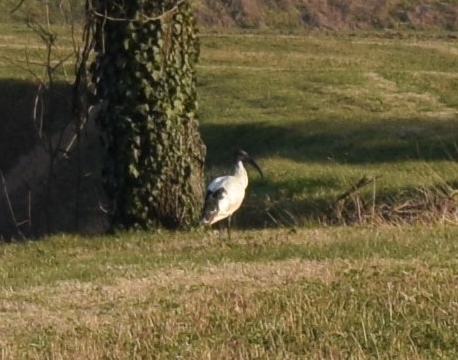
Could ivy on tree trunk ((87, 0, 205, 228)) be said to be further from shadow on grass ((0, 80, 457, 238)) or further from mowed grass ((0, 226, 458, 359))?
shadow on grass ((0, 80, 457, 238))

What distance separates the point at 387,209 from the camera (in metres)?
16.7

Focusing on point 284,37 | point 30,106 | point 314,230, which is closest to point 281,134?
point 30,106

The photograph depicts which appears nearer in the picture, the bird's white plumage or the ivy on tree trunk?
the bird's white plumage

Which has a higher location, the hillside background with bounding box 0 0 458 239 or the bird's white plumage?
the bird's white plumage

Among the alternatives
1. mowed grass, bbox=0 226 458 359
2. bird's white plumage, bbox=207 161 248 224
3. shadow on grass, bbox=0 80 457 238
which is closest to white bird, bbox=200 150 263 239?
bird's white plumage, bbox=207 161 248 224

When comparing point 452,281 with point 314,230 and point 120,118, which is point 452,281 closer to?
point 314,230

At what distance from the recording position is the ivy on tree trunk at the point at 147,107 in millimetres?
15914

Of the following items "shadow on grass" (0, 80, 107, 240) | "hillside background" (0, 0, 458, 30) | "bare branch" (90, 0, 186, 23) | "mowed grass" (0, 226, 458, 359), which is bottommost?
"hillside background" (0, 0, 458, 30)

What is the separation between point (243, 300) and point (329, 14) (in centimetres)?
5266

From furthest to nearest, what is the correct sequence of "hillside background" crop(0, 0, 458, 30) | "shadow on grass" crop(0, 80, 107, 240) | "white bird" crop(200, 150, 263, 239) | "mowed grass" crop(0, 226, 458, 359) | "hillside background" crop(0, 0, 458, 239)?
1. "hillside background" crop(0, 0, 458, 30)
2. "hillside background" crop(0, 0, 458, 239)
3. "shadow on grass" crop(0, 80, 107, 240)
4. "white bird" crop(200, 150, 263, 239)
5. "mowed grass" crop(0, 226, 458, 359)

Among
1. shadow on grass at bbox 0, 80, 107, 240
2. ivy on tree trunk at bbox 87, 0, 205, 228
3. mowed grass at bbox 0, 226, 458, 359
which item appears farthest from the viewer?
shadow on grass at bbox 0, 80, 107, 240

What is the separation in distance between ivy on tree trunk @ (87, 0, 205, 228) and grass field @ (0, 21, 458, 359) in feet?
2.09

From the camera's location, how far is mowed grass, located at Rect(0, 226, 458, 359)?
8758 mm

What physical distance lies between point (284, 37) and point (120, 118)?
99.9 feet
